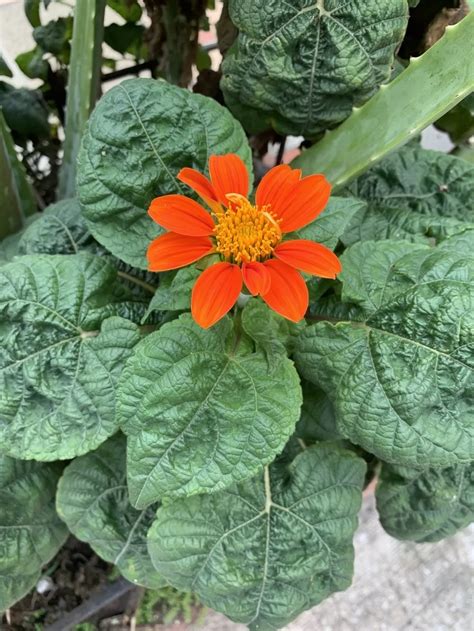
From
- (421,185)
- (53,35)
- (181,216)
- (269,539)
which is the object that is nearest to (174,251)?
(181,216)

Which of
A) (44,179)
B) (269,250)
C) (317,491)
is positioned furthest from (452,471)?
(44,179)

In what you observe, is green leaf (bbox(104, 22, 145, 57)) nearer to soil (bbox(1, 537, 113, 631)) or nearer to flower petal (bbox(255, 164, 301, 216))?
flower petal (bbox(255, 164, 301, 216))

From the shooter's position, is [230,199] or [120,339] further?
[120,339]

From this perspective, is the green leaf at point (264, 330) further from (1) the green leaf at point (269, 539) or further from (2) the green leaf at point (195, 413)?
(1) the green leaf at point (269, 539)

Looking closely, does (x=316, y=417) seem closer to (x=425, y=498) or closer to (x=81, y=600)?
(x=425, y=498)

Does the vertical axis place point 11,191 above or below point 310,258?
below

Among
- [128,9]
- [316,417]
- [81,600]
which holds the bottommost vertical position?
[81,600]

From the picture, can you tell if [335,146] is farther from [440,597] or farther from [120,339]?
[440,597]
